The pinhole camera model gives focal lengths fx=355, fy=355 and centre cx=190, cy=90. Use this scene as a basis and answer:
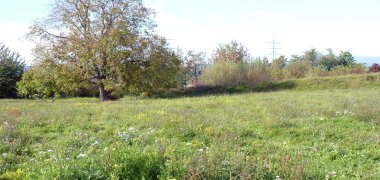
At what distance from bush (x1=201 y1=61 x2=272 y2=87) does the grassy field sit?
17.2 metres

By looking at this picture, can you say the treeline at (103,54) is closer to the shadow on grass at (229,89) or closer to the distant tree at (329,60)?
the shadow on grass at (229,89)

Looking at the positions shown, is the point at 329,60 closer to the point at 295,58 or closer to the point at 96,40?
the point at 295,58

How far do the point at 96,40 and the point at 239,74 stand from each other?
41.0ft

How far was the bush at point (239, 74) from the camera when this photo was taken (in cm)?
2936

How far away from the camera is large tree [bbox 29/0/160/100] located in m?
22.0

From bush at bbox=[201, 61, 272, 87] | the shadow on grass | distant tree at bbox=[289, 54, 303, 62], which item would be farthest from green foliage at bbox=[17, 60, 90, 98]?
distant tree at bbox=[289, 54, 303, 62]

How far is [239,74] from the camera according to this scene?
29469 millimetres

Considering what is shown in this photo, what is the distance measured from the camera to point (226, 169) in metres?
4.32

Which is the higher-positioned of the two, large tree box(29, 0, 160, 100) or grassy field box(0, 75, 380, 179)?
large tree box(29, 0, 160, 100)

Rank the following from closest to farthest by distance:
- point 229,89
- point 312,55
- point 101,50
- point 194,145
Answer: point 194,145 < point 101,50 < point 229,89 < point 312,55

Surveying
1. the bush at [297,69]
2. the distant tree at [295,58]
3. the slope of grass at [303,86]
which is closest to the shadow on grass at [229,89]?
the slope of grass at [303,86]

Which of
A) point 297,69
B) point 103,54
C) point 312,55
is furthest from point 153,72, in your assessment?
point 312,55

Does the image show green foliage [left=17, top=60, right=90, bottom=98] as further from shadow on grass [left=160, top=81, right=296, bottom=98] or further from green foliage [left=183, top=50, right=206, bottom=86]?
green foliage [left=183, top=50, right=206, bottom=86]

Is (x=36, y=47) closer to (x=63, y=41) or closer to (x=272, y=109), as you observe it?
(x=63, y=41)
